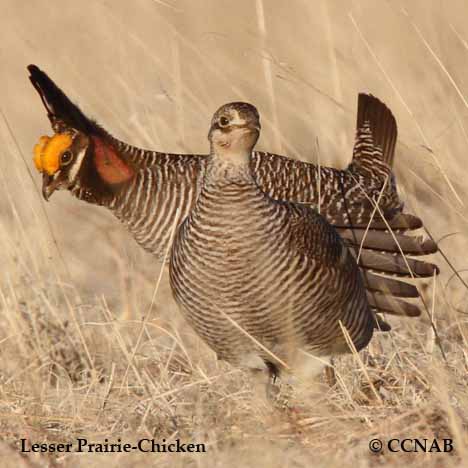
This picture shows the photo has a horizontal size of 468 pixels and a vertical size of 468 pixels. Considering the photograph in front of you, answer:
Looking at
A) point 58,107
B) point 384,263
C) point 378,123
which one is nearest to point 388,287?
point 384,263

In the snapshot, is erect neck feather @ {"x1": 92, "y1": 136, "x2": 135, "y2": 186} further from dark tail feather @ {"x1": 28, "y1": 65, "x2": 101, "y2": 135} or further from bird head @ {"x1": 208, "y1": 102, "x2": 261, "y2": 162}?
bird head @ {"x1": 208, "y1": 102, "x2": 261, "y2": 162}

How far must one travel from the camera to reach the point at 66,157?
6719 millimetres

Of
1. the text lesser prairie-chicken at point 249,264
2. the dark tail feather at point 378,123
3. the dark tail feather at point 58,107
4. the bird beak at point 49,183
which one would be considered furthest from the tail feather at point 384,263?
the dark tail feather at point 58,107

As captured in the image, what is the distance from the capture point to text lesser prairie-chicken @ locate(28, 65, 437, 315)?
6.11 metres

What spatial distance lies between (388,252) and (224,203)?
58.9 inches

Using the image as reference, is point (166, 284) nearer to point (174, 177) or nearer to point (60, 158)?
point (174, 177)

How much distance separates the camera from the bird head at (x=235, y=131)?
4.51 m

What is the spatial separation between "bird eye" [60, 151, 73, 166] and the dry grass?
0.27 meters

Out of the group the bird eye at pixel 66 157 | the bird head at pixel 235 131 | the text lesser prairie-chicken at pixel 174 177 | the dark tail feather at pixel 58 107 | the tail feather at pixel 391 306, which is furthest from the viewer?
the bird eye at pixel 66 157

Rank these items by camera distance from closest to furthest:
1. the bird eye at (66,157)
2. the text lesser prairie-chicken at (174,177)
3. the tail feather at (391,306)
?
the tail feather at (391,306)
the text lesser prairie-chicken at (174,177)
the bird eye at (66,157)

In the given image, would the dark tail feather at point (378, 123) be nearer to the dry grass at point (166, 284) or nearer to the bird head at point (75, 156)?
the dry grass at point (166, 284)

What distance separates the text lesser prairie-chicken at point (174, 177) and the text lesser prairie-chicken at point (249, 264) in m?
1.00

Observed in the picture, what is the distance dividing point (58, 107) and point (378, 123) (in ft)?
5.59

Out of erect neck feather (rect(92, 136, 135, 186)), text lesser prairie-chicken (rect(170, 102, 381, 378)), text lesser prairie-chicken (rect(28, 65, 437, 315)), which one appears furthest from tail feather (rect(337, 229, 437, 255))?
erect neck feather (rect(92, 136, 135, 186))
